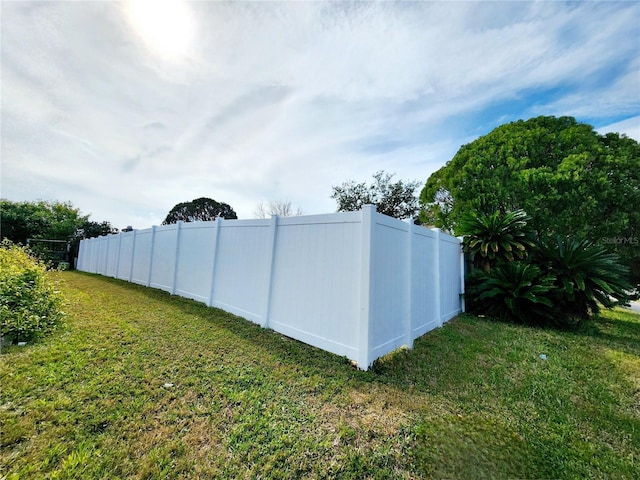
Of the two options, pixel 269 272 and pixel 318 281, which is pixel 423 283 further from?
pixel 269 272

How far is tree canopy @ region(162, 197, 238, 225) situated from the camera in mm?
20578

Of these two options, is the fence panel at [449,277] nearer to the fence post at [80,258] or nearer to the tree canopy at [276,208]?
the tree canopy at [276,208]

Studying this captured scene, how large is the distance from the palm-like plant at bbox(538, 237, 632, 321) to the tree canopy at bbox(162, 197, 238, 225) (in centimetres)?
2003

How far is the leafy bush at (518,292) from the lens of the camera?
16.9ft

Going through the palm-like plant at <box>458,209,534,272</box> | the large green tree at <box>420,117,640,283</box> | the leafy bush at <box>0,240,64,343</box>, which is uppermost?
the large green tree at <box>420,117,640,283</box>

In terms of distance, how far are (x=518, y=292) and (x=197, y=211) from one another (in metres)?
21.2

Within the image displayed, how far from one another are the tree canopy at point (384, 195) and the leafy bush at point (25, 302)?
43.5 feet

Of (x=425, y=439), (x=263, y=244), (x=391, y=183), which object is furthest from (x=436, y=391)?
(x=391, y=183)

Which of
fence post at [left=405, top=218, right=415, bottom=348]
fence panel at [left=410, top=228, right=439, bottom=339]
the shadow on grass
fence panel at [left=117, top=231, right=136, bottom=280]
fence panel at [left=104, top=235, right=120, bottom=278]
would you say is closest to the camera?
the shadow on grass

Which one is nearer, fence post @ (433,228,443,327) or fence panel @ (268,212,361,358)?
fence panel @ (268,212,361,358)

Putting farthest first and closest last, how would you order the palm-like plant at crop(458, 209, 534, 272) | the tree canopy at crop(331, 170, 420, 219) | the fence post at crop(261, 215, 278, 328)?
the tree canopy at crop(331, 170, 420, 219)
the palm-like plant at crop(458, 209, 534, 272)
the fence post at crop(261, 215, 278, 328)

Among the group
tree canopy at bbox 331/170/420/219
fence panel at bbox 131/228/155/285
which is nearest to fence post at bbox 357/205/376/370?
fence panel at bbox 131/228/155/285

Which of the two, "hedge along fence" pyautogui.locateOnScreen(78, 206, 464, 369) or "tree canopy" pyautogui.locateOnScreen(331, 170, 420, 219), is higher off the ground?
"tree canopy" pyautogui.locateOnScreen(331, 170, 420, 219)

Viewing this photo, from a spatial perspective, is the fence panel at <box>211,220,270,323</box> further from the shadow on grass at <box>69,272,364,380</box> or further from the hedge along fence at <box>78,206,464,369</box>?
the shadow on grass at <box>69,272,364,380</box>
